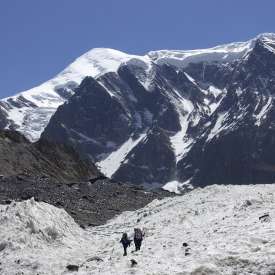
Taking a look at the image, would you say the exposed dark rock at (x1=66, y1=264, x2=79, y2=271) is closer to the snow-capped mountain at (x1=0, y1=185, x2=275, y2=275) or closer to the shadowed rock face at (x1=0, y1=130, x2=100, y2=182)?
the snow-capped mountain at (x1=0, y1=185, x2=275, y2=275)

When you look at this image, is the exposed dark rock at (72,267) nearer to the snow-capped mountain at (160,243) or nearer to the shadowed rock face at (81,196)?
the snow-capped mountain at (160,243)

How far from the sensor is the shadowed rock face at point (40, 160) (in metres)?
108

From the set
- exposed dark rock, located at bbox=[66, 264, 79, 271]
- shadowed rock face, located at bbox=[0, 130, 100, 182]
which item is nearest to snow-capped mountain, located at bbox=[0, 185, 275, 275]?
exposed dark rock, located at bbox=[66, 264, 79, 271]

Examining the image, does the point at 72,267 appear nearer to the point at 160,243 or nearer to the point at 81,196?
the point at 160,243

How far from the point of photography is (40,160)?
402 ft

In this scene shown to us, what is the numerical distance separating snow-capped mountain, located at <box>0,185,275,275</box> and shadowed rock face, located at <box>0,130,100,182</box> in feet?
195

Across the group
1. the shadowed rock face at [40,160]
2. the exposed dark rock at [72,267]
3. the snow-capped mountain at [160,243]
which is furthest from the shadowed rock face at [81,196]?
the exposed dark rock at [72,267]

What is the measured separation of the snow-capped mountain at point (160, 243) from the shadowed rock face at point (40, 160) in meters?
59.5

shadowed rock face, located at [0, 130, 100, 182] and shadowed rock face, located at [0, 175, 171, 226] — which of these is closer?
shadowed rock face, located at [0, 175, 171, 226]

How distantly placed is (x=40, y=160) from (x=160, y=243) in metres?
91.9

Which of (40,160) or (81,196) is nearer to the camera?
(81,196)

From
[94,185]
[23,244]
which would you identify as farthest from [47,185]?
[23,244]

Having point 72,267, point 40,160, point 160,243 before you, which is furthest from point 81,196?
point 40,160

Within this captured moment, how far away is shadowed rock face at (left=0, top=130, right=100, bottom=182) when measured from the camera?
354 ft
